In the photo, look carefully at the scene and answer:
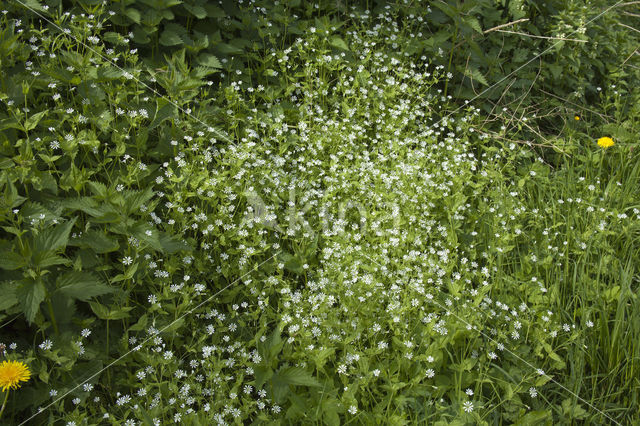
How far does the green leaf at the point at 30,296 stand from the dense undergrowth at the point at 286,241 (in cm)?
1

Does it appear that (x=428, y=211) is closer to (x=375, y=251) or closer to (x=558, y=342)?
(x=375, y=251)

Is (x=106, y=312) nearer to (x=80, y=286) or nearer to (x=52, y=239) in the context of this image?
(x=80, y=286)

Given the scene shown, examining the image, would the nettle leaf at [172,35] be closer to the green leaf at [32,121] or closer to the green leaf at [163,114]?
the green leaf at [163,114]

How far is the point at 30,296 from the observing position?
2215 millimetres

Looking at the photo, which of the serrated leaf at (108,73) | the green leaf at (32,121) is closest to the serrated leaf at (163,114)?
the serrated leaf at (108,73)

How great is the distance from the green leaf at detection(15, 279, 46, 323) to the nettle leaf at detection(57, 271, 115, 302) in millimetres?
157

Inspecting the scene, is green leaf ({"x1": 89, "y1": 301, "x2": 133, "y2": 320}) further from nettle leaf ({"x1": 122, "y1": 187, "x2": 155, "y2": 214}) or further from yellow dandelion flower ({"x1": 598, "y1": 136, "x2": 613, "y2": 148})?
yellow dandelion flower ({"x1": 598, "y1": 136, "x2": 613, "y2": 148})

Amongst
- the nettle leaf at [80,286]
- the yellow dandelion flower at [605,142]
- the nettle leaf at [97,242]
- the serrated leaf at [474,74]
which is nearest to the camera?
the nettle leaf at [80,286]

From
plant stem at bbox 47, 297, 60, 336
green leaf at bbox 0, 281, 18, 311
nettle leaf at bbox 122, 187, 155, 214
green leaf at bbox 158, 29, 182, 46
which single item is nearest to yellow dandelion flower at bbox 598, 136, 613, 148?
green leaf at bbox 158, 29, 182, 46

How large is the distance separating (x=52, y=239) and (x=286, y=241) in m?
1.35

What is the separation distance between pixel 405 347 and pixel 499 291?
2.86 feet

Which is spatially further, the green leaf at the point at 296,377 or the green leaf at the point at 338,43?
the green leaf at the point at 338,43

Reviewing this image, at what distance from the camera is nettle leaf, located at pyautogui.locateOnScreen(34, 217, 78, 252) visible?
2.28 meters

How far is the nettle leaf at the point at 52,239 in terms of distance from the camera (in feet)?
7.48
